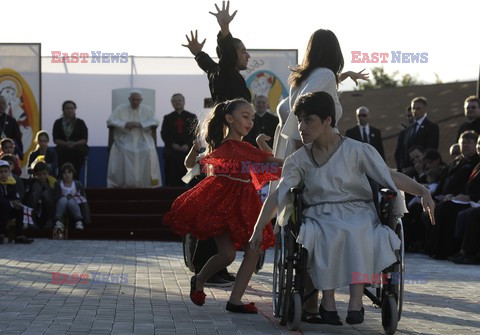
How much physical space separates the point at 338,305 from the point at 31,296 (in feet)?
8.03

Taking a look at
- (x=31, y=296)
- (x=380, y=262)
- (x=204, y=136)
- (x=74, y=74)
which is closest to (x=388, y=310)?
(x=380, y=262)

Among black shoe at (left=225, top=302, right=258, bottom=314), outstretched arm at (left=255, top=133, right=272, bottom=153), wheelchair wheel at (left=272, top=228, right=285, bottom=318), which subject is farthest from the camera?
outstretched arm at (left=255, top=133, right=272, bottom=153)

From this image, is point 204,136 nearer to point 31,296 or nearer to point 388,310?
point 31,296

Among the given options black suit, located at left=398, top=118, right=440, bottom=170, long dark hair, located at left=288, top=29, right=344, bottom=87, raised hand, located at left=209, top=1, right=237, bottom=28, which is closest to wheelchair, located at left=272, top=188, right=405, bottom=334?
long dark hair, located at left=288, top=29, right=344, bottom=87

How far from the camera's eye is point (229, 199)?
892 centimetres

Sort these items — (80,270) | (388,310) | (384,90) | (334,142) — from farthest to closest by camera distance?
(384,90) < (80,270) < (334,142) < (388,310)

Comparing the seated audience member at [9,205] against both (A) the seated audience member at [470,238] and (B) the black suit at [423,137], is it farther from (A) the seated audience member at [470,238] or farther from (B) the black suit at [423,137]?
(A) the seated audience member at [470,238]

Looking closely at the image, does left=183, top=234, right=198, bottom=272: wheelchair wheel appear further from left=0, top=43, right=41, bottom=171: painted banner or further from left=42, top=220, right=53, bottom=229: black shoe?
left=0, top=43, right=41, bottom=171: painted banner

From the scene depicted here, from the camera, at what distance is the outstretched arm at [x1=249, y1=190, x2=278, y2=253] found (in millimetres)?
7555

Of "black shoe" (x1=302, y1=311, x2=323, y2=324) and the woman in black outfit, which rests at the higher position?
the woman in black outfit

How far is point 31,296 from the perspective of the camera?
9.66m

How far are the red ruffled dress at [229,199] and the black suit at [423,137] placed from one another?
11.0 m

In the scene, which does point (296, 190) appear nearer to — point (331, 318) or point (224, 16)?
point (331, 318)

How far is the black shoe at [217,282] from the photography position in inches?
419
